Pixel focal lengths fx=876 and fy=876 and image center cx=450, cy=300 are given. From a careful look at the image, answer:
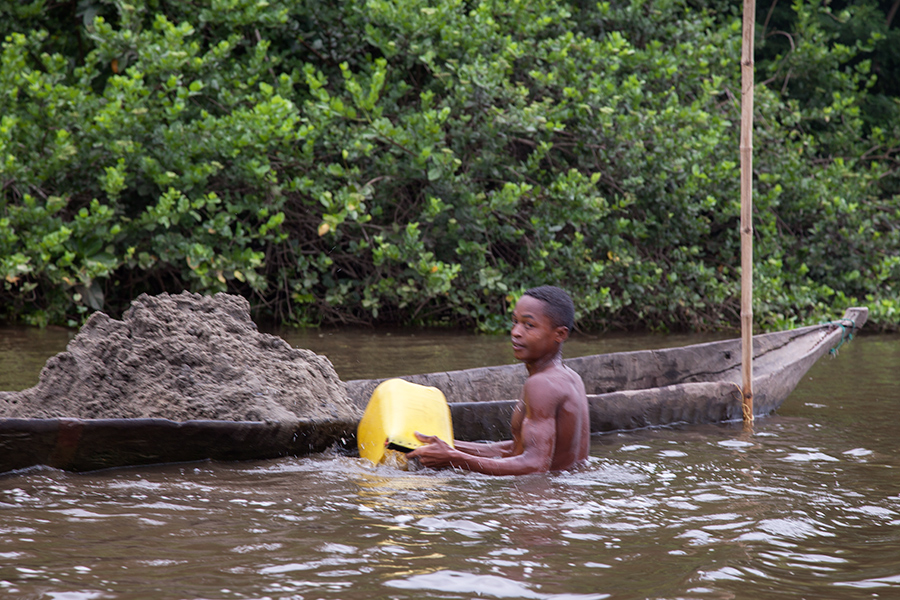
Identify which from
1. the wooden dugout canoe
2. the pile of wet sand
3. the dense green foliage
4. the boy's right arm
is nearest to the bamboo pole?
the wooden dugout canoe

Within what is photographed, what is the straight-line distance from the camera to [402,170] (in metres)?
10.1

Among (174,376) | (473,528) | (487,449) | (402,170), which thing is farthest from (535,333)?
(402,170)

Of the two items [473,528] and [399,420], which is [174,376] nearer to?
[399,420]

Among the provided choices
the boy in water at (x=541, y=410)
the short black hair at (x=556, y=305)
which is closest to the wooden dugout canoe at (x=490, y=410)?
the boy in water at (x=541, y=410)

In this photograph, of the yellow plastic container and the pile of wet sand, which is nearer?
the yellow plastic container

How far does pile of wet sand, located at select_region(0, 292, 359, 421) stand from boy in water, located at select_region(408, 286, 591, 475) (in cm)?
87

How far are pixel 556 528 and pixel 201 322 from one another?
2.32 metres

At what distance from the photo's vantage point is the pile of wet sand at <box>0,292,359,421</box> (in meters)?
4.23

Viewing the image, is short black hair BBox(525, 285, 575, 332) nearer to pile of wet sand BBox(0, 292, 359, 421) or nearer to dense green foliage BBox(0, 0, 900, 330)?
pile of wet sand BBox(0, 292, 359, 421)

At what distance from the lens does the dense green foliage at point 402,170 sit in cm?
895

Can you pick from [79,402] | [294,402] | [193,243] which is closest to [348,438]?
[294,402]

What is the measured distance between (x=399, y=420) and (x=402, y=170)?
6.38 m

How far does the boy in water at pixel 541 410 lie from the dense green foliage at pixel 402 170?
5.15 metres

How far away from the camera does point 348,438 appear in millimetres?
4508
